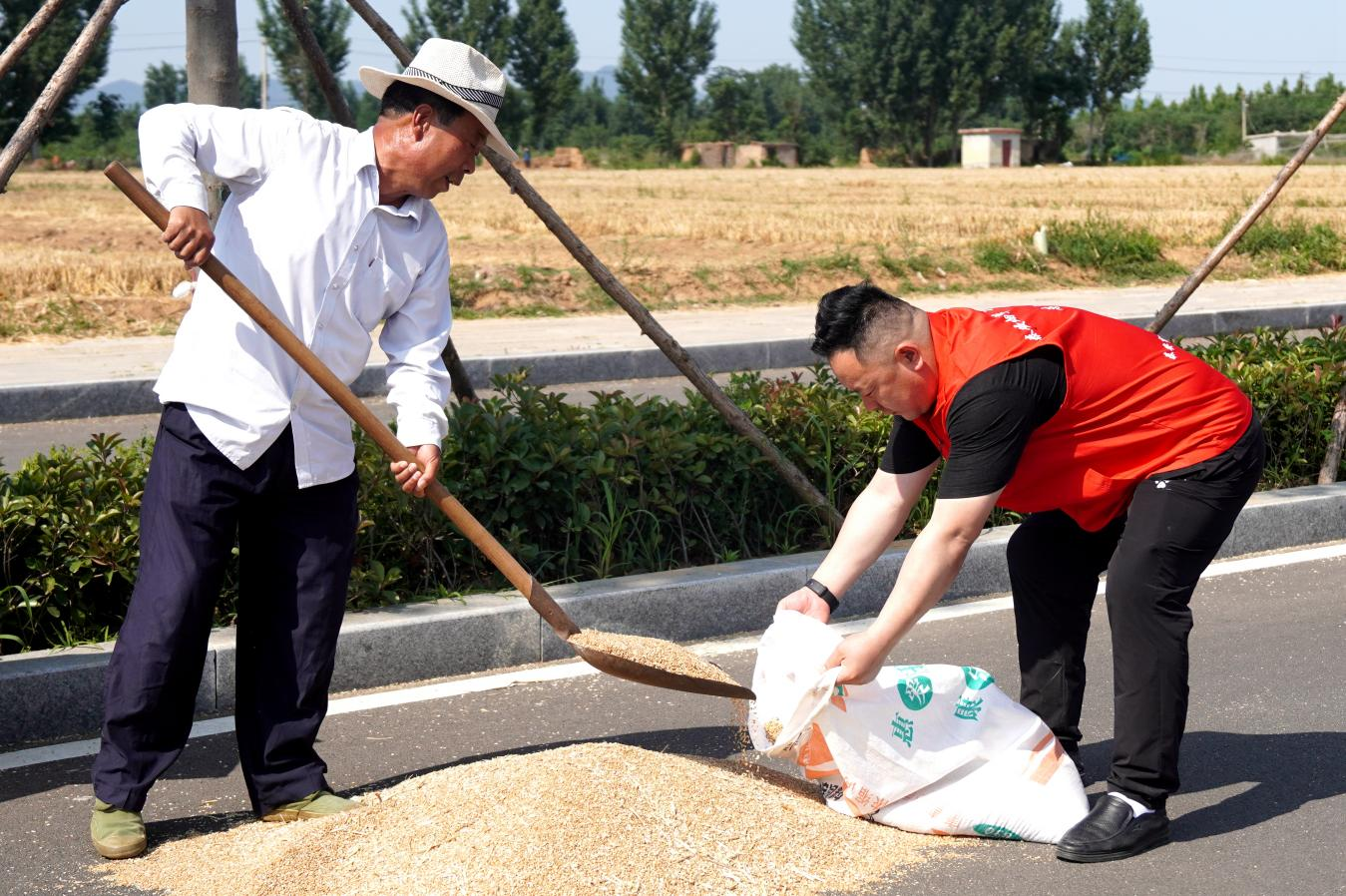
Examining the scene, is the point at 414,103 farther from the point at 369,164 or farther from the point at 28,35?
the point at 28,35

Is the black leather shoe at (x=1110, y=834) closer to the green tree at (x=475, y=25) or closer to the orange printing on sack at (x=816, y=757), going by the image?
the orange printing on sack at (x=816, y=757)

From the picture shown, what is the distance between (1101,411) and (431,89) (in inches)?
65.0

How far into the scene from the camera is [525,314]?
48.1 ft

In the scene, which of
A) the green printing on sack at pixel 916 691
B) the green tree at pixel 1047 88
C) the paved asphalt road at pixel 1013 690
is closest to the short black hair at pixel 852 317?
the green printing on sack at pixel 916 691

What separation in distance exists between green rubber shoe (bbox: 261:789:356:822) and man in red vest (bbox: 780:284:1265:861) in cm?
118

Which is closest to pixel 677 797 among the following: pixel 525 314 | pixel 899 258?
pixel 525 314

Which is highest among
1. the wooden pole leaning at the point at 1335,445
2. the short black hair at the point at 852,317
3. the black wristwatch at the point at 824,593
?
the short black hair at the point at 852,317

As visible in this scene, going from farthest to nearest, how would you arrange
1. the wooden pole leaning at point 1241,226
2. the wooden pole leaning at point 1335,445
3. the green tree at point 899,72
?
the green tree at point 899,72 → the wooden pole leaning at point 1335,445 → the wooden pole leaning at point 1241,226

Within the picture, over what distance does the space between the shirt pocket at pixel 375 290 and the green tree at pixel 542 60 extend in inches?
2795

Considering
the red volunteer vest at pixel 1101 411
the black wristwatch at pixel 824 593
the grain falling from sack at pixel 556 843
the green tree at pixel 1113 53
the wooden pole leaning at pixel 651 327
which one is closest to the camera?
the grain falling from sack at pixel 556 843

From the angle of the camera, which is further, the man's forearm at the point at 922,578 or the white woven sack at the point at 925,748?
the white woven sack at the point at 925,748

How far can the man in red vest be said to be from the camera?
313 centimetres

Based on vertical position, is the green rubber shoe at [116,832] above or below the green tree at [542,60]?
below

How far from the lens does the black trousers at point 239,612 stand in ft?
10.8
